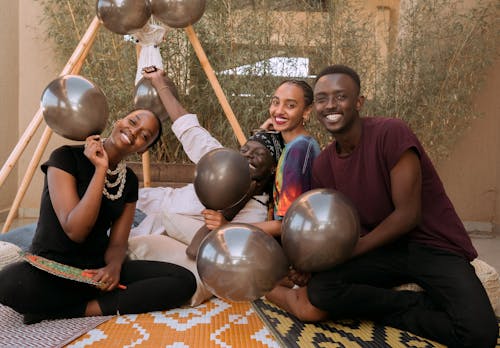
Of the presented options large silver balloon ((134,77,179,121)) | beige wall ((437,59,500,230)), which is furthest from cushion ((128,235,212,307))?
beige wall ((437,59,500,230))

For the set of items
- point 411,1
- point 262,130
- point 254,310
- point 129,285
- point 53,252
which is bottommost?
point 254,310

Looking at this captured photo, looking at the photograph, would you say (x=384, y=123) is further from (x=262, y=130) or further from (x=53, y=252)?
(x=53, y=252)

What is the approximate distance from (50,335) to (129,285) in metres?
0.37

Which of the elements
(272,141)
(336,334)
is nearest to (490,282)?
(336,334)

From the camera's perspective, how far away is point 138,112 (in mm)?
2166

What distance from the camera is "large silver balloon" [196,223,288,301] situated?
1692 mm

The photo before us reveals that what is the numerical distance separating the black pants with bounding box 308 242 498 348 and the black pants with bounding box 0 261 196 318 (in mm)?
584

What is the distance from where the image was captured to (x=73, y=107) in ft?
6.77

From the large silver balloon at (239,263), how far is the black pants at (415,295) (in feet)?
1.23

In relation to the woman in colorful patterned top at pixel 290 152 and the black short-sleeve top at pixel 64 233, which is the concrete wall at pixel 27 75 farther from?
the woman in colorful patterned top at pixel 290 152

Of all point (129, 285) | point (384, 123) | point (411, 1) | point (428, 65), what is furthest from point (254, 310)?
point (411, 1)

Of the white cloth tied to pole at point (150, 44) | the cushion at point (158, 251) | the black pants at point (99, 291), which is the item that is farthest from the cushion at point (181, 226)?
the white cloth tied to pole at point (150, 44)

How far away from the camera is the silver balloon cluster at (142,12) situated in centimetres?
261

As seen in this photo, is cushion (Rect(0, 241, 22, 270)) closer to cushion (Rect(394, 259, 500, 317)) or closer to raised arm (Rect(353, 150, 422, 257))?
raised arm (Rect(353, 150, 422, 257))
